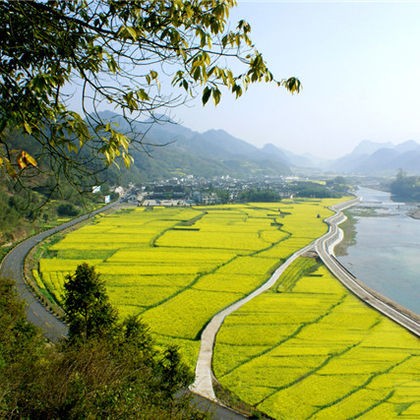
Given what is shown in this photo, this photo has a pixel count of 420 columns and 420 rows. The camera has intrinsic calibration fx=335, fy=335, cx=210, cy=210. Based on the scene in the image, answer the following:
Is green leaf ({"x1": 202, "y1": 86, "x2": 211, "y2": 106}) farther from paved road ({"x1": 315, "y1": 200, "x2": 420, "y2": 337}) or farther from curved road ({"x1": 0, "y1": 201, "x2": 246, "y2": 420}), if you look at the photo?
paved road ({"x1": 315, "y1": 200, "x2": 420, "y2": 337})

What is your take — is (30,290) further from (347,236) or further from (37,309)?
(347,236)

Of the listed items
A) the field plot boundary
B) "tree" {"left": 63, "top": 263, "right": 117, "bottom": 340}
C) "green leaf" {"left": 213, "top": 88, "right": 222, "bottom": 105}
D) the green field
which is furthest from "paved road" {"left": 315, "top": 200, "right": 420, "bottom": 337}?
"green leaf" {"left": 213, "top": 88, "right": 222, "bottom": 105}

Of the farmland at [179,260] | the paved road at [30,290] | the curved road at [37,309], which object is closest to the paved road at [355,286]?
the farmland at [179,260]

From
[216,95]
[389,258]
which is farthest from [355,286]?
[216,95]

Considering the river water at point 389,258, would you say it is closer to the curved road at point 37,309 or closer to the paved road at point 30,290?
the curved road at point 37,309

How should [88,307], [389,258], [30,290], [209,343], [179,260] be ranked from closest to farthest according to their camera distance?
[88,307]
[209,343]
[30,290]
[179,260]
[389,258]

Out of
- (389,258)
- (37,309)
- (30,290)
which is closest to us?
(37,309)
